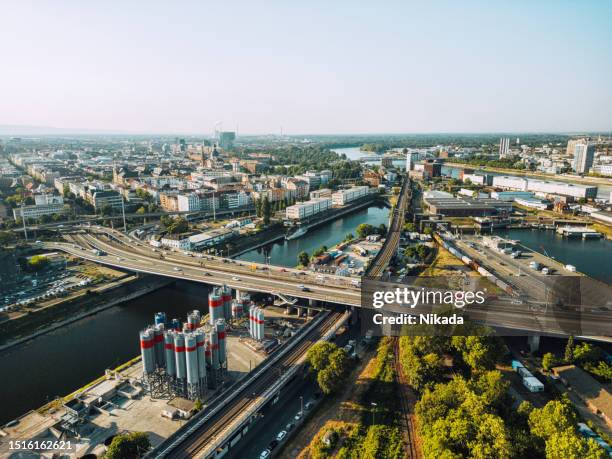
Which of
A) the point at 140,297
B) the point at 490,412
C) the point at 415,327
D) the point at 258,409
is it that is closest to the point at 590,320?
the point at 415,327

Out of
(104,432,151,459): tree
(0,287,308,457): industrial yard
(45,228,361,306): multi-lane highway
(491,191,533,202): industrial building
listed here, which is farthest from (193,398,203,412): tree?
(491,191,533,202): industrial building

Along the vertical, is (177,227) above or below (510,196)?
below

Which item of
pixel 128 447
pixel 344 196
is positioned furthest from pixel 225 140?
pixel 128 447

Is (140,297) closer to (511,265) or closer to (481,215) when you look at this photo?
(511,265)

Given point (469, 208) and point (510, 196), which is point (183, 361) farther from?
point (510, 196)

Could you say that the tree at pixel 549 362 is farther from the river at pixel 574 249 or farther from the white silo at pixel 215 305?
the river at pixel 574 249

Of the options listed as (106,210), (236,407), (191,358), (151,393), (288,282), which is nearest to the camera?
(236,407)

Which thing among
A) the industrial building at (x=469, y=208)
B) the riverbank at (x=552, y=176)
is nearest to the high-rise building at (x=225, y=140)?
the riverbank at (x=552, y=176)

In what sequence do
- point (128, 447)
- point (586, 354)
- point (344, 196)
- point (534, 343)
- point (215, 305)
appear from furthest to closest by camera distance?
point (344, 196), point (215, 305), point (534, 343), point (586, 354), point (128, 447)
